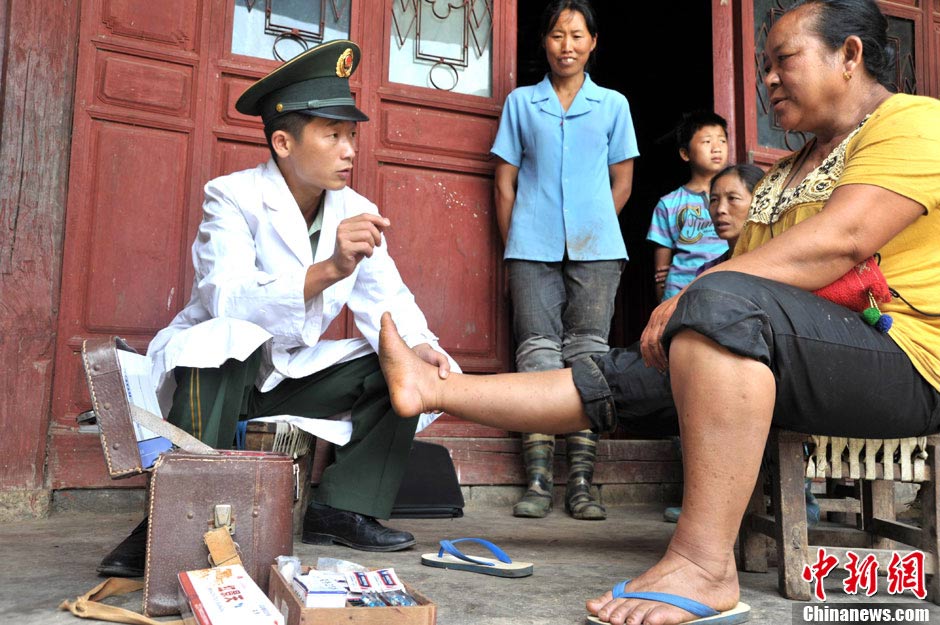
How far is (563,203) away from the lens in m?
3.46

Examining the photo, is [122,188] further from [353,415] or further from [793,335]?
[793,335]

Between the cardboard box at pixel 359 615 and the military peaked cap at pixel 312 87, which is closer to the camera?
the cardboard box at pixel 359 615

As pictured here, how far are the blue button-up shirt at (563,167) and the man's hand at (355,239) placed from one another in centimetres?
145

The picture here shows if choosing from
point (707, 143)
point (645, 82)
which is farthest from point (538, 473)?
point (645, 82)

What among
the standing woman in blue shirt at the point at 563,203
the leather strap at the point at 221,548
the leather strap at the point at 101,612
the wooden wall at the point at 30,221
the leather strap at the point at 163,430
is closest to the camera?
the leather strap at the point at 101,612

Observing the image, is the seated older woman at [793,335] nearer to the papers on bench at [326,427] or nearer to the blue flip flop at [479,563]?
the blue flip flop at [479,563]

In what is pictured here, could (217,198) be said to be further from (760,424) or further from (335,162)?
(760,424)

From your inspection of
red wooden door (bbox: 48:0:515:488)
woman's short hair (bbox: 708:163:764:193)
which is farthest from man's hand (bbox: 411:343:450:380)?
woman's short hair (bbox: 708:163:764:193)

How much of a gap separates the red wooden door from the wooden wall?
61 millimetres

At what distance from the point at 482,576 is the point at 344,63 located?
1.60m

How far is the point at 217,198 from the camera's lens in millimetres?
2404

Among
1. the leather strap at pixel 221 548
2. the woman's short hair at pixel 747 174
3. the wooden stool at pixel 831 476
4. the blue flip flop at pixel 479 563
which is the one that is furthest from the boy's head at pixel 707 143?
the leather strap at pixel 221 548

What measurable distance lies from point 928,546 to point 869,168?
2.89 ft

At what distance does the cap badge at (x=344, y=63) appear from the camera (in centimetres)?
252
